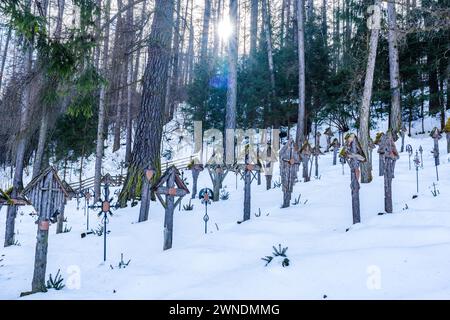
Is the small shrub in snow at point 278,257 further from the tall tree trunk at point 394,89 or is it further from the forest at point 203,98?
the tall tree trunk at point 394,89

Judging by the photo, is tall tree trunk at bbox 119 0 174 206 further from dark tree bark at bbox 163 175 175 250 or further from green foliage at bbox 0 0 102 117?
dark tree bark at bbox 163 175 175 250

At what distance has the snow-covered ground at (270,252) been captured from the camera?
3.74m

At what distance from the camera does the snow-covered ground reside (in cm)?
374

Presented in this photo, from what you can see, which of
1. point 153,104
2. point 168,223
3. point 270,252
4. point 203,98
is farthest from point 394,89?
point 168,223

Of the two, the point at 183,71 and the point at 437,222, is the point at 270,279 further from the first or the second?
the point at 183,71

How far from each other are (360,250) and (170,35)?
869cm

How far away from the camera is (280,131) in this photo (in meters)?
24.3

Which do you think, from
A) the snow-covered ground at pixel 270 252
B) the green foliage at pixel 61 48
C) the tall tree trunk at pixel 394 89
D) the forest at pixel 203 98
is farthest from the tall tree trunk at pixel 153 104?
the tall tree trunk at pixel 394 89

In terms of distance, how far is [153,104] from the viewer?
1061 centimetres

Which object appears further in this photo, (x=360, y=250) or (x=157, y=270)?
(x=157, y=270)

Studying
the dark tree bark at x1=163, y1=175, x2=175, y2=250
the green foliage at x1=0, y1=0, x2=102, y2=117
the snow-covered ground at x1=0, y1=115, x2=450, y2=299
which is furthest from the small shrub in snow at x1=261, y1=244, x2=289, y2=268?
the green foliage at x1=0, y1=0, x2=102, y2=117

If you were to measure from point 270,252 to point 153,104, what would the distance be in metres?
6.93

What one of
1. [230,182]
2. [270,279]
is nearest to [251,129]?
[230,182]
